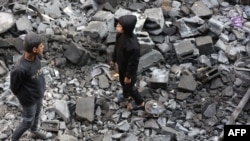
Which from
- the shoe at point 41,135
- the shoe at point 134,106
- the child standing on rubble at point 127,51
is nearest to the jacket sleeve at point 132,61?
the child standing on rubble at point 127,51

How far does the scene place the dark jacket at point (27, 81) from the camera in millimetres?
5145

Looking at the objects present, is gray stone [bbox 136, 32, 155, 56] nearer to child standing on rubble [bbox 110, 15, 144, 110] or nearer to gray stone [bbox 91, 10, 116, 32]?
gray stone [bbox 91, 10, 116, 32]

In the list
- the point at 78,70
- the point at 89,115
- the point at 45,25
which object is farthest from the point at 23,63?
the point at 45,25

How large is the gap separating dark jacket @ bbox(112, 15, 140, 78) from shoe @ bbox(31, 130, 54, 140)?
1.58m

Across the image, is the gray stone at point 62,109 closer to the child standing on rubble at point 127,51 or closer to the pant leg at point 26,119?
the pant leg at point 26,119

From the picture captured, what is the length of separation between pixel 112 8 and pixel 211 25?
6.99ft

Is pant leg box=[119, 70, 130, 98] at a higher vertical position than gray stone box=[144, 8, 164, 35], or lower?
lower

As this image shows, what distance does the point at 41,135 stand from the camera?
6184 millimetres

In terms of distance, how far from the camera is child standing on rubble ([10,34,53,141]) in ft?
16.8

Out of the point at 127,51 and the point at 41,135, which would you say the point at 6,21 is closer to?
the point at 41,135

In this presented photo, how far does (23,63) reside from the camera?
5.20 metres

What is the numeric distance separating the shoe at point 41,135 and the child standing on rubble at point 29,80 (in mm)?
389

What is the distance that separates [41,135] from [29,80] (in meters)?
1.26

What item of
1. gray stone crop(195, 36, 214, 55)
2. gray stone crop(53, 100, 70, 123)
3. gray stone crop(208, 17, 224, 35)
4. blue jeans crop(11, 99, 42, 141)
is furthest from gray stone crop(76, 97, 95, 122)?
gray stone crop(208, 17, 224, 35)
